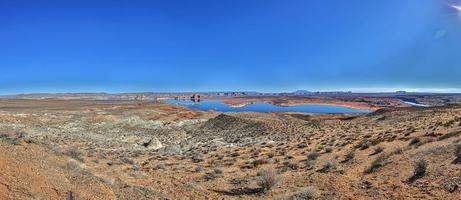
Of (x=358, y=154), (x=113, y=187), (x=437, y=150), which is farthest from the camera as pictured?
(x=358, y=154)

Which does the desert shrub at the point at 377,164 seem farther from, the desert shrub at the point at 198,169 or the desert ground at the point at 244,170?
the desert shrub at the point at 198,169

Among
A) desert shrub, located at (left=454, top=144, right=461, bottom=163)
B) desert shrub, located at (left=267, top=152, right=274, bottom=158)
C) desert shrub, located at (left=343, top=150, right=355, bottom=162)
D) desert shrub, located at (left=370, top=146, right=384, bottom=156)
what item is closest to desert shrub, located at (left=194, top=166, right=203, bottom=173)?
desert shrub, located at (left=267, top=152, right=274, bottom=158)

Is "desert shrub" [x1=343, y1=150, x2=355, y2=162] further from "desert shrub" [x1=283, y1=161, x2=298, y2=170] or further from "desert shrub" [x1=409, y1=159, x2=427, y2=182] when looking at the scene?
"desert shrub" [x1=409, y1=159, x2=427, y2=182]

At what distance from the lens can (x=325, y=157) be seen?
20125mm

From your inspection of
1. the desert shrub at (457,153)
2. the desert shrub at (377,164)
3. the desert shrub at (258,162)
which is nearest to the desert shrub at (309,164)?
the desert shrub at (258,162)

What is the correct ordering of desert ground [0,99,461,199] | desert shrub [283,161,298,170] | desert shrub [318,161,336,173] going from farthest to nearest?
desert shrub [283,161,298,170]
desert shrub [318,161,336,173]
desert ground [0,99,461,199]

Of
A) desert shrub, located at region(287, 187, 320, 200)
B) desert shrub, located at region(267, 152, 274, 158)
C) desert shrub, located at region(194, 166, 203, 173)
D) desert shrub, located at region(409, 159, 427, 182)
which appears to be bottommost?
desert shrub, located at region(267, 152, 274, 158)

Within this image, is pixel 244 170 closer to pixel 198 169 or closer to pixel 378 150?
pixel 198 169

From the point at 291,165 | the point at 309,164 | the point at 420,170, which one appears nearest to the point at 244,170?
the point at 291,165

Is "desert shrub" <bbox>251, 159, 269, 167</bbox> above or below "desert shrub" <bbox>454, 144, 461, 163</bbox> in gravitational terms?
below

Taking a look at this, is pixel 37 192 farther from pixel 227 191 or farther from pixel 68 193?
pixel 227 191

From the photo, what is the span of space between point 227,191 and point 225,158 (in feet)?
30.1

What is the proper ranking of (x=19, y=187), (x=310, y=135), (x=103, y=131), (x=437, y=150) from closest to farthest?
(x=19, y=187)
(x=437, y=150)
(x=310, y=135)
(x=103, y=131)

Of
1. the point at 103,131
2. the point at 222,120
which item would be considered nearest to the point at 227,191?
the point at 103,131
